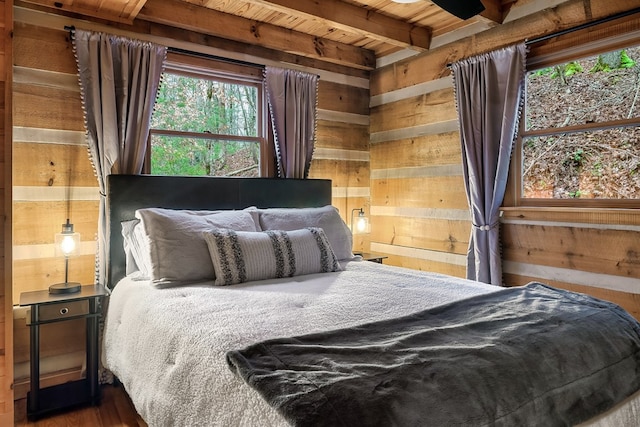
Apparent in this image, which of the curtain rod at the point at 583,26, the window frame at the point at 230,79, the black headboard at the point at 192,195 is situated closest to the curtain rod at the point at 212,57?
the window frame at the point at 230,79

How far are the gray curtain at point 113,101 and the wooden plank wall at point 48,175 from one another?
0.10m

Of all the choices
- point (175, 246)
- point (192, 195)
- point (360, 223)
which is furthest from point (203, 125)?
point (360, 223)

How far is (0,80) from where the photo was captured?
2002 mm

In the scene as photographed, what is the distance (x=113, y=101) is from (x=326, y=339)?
2227 mm

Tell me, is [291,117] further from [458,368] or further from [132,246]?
[458,368]

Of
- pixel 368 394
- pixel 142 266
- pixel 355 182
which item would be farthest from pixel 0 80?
pixel 355 182

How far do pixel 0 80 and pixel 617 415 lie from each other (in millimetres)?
2933

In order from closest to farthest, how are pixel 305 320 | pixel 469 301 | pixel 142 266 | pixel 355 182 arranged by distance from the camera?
pixel 305 320 → pixel 469 301 → pixel 142 266 → pixel 355 182

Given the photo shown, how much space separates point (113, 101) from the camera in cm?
265

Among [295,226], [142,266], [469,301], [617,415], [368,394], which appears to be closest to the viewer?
[368,394]

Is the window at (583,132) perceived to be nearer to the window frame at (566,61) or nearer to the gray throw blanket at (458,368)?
the window frame at (566,61)

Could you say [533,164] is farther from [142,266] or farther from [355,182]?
[142,266]

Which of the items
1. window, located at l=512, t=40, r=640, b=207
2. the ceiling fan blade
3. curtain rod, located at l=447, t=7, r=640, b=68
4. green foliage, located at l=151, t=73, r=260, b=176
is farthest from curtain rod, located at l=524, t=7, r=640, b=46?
green foliage, located at l=151, t=73, r=260, b=176

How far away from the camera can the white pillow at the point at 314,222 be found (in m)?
2.78
